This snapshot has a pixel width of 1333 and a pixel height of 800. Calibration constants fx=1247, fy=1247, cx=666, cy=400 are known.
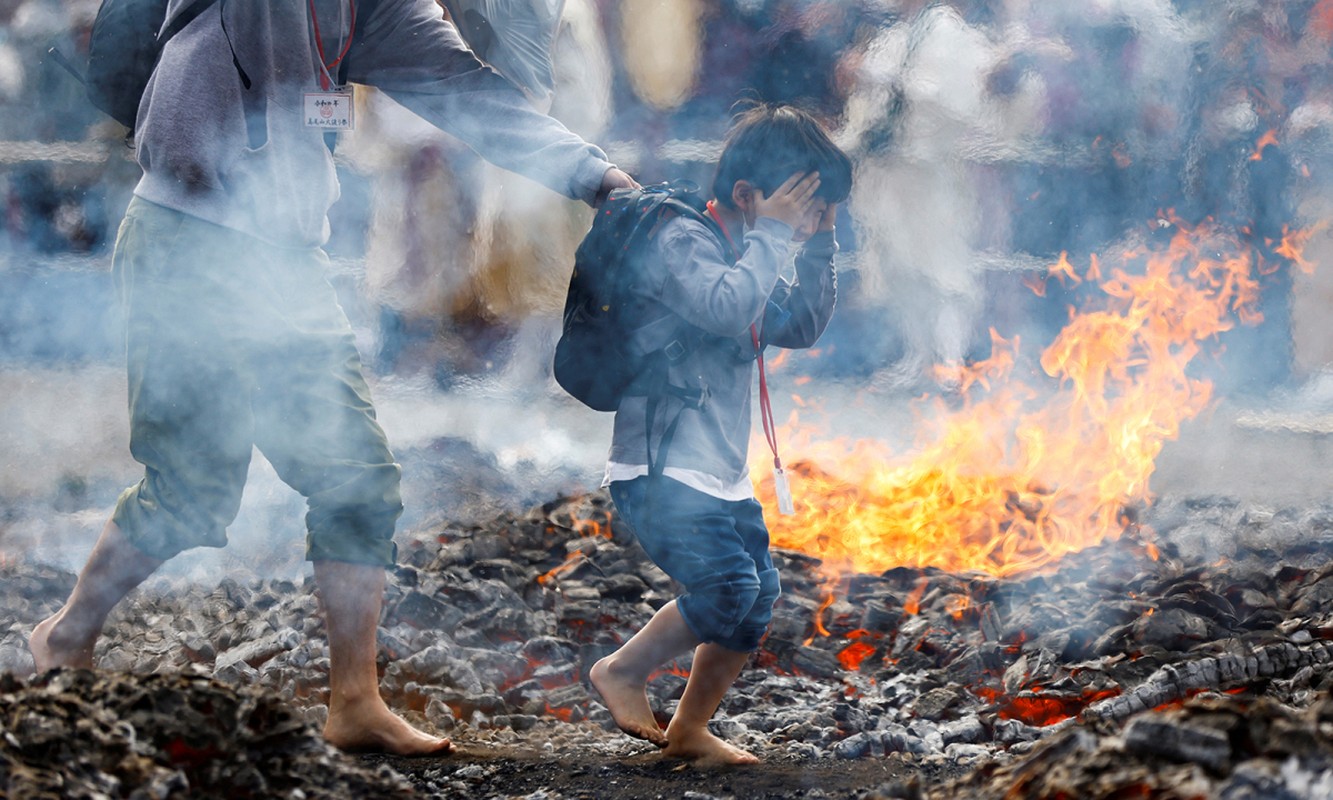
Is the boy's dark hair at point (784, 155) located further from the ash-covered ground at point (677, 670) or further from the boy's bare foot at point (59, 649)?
the boy's bare foot at point (59, 649)

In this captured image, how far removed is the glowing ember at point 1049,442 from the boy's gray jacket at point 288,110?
2411 mm

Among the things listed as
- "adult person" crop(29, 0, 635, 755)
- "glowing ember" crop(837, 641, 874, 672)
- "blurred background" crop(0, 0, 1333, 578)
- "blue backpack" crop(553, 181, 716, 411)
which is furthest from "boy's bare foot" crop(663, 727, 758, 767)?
"blurred background" crop(0, 0, 1333, 578)

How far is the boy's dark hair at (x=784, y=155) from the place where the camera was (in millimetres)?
3461

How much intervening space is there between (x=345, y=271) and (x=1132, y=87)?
180 inches

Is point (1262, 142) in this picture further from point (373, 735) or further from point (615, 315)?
point (373, 735)

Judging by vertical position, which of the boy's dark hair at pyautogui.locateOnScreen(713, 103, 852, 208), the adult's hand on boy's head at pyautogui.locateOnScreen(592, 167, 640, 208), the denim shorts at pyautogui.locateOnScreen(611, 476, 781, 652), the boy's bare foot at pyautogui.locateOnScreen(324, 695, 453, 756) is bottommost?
the boy's bare foot at pyautogui.locateOnScreen(324, 695, 453, 756)

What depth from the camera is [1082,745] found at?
5.97 ft

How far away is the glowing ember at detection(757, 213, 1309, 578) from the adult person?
235 cm

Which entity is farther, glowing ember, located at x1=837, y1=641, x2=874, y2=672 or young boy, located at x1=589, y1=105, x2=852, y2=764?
glowing ember, located at x1=837, y1=641, x2=874, y2=672

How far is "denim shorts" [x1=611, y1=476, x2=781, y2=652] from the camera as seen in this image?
10.6 ft

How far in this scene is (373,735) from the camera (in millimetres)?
3203

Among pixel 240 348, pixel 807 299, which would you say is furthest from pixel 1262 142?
pixel 240 348

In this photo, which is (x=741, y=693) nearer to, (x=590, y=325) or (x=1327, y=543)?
(x=590, y=325)

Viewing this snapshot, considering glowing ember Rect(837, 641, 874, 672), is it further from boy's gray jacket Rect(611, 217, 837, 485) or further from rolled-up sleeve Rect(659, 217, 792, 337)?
rolled-up sleeve Rect(659, 217, 792, 337)
